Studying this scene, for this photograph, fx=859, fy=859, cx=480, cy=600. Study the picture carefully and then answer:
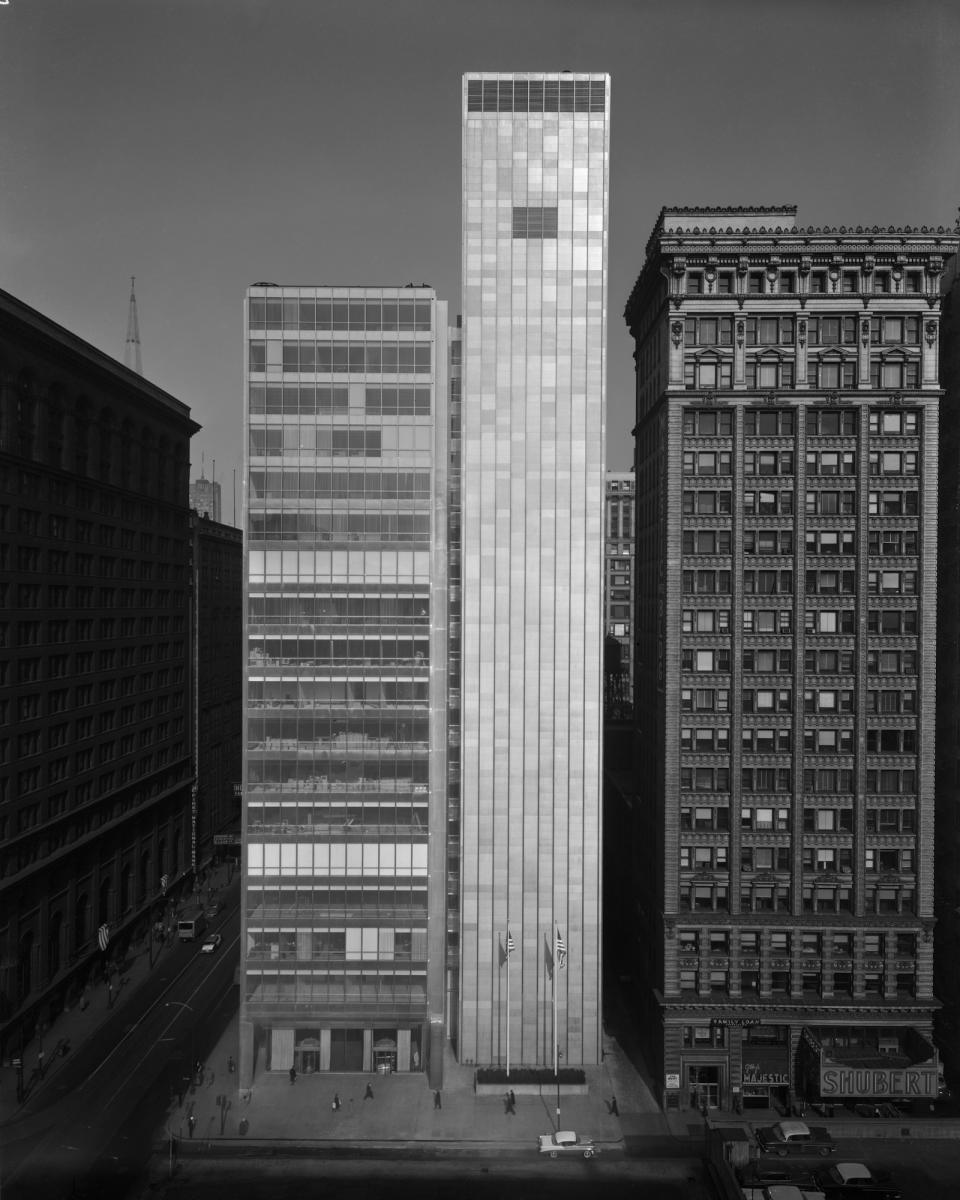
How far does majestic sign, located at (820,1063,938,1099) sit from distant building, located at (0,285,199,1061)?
56203mm

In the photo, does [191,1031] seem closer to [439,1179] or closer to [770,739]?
[439,1179]

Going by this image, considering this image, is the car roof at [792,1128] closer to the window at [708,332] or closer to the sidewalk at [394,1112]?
A: the sidewalk at [394,1112]

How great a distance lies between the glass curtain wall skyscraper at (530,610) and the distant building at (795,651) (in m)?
5.60

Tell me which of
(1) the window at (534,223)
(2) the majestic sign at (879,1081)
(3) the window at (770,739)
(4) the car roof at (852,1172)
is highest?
(1) the window at (534,223)

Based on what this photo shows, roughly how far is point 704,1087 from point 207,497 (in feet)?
315

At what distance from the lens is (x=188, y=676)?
10012 centimetres

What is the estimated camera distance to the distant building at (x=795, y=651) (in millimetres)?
58250

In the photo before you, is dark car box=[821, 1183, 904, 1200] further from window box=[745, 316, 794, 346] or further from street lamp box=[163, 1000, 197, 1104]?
window box=[745, 316, 794, 346]

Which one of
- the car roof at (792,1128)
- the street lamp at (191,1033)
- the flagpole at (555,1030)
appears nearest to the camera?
the car roof at (792,1128)

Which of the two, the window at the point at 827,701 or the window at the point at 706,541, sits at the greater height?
the window at the point at 706,541

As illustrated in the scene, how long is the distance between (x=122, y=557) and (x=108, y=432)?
12.0 metres

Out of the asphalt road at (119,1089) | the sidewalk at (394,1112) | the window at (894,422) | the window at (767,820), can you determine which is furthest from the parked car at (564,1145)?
the window at (894,422)

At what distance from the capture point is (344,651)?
61375 mm

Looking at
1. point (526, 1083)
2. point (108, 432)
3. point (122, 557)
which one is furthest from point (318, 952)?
point (108, 432)
